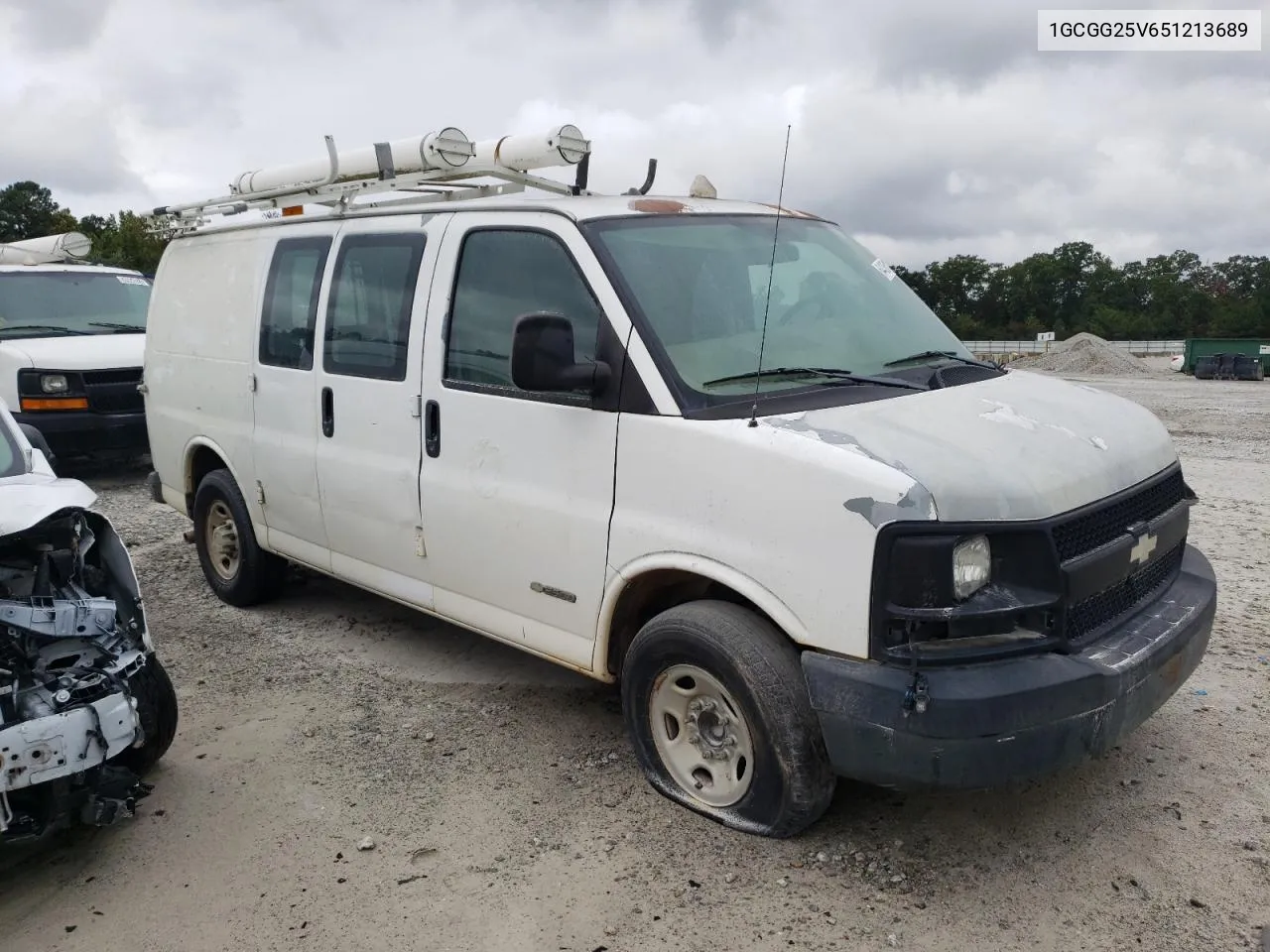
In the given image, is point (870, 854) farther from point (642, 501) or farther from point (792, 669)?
point (642, 501)

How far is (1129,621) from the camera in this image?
349cm

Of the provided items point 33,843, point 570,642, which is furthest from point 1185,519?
point 33,843

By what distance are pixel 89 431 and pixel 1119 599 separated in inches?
358

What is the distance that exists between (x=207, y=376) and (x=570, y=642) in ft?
10.6

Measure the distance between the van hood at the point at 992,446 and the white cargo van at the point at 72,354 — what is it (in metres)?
7.88

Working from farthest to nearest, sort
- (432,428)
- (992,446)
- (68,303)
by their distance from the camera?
(68,303), (432,428), (992,446)

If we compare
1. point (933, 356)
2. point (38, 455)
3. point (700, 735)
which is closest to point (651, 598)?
point (700, 735)

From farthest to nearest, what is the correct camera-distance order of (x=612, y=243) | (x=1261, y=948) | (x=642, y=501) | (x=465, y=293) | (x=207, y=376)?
(x=207, y=376) < (x=465, y=293) < (x=612, y=243) < (x=642, y=501) < (x=1261, y=948)

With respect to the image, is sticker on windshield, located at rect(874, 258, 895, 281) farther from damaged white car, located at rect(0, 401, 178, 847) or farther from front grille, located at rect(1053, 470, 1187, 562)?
damaged white car, located at rect(0, 401, 178, 847)

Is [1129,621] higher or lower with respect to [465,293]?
lower

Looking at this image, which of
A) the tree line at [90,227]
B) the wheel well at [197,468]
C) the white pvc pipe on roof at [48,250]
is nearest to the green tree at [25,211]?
the tree line at [90,227]

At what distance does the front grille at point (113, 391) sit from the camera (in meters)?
9.65

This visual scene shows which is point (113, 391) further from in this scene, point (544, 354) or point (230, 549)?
point (544, 354)

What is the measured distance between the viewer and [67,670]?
11.2 ft
